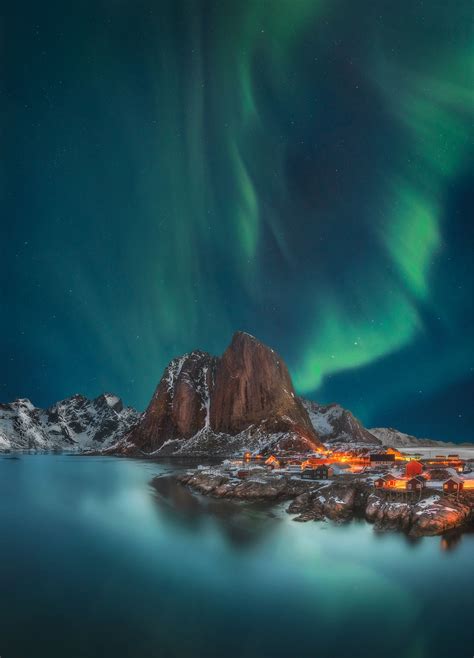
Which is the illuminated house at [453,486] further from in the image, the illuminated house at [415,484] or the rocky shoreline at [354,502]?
the illuminated house at [415,484]

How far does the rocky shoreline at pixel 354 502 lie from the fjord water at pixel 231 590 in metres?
2.40

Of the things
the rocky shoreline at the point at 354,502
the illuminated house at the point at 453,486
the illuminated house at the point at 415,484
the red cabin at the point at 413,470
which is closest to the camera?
the rocky shoreline at the point at 354,502

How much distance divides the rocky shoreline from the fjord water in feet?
7.88

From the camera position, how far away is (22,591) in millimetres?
24719

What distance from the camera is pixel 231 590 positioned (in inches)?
992

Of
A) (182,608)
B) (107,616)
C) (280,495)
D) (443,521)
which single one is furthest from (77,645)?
(280,495)

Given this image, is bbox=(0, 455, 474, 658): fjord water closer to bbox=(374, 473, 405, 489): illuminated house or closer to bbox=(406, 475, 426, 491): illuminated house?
bbox=(406, 475, 426, 491): illuminated house

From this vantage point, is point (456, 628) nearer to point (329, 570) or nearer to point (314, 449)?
point (329, 570)

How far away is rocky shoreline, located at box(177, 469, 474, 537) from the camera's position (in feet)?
124

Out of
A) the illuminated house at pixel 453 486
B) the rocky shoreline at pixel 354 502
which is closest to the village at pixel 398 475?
the illuminated house at pixel 453 486

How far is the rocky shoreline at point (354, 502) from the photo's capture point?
1490 inches

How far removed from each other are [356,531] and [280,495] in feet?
64.0

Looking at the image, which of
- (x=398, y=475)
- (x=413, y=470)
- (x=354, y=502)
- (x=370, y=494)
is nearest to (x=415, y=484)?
(x=370, y=494)

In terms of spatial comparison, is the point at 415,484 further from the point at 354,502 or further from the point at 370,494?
the point at 354,502
